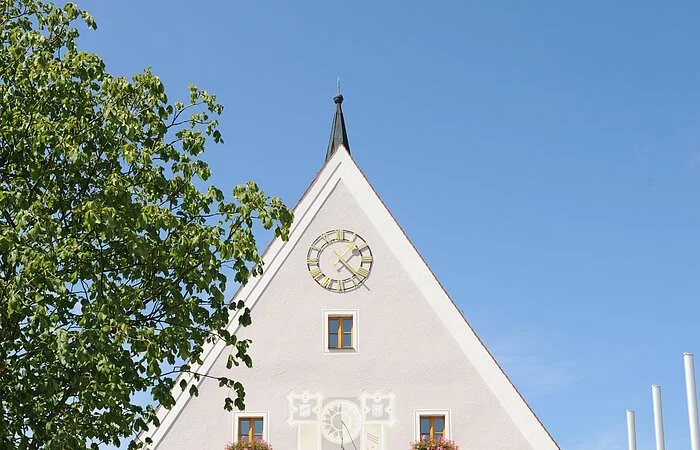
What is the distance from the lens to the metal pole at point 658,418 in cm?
2662

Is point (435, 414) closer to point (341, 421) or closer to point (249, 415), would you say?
point (341, 421)

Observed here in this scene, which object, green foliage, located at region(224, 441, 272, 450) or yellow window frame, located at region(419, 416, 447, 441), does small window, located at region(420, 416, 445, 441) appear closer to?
yellow window frame, located at region(419, 416, 447, 441)

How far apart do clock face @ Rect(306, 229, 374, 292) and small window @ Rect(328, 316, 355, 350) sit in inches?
27.6

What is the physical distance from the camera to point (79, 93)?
14.5 meters

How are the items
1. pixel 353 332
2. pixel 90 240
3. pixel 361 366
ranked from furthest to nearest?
pixel 353 332 → pixel 361 366 → pixel 90 240

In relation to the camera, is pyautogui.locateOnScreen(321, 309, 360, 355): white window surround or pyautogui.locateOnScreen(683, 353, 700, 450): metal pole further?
pyautogui.locateOnScreen(321, 309, 360, 355): white window surround

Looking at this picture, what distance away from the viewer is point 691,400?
23.3m

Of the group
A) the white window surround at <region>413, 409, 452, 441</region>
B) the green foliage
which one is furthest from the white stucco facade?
the green foliage

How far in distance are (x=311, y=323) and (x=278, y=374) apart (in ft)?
4.61

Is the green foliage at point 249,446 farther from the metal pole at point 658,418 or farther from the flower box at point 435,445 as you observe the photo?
the metal pole at point 658,418

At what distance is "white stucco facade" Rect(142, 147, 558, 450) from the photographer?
76.5 ft

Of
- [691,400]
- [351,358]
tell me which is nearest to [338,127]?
[351,358]

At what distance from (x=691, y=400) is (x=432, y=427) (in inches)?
230

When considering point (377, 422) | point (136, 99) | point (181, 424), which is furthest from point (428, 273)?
point (136, 99)
